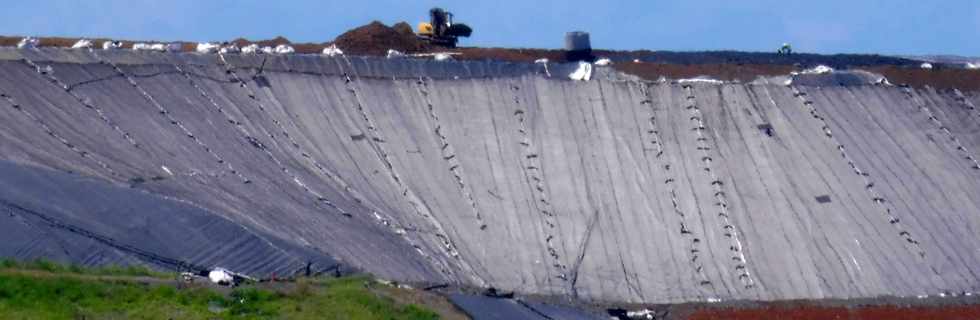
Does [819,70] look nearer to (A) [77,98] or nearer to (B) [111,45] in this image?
(B) [111,45]

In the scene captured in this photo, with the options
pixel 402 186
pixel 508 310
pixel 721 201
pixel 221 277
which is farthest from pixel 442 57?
pixel 221 277

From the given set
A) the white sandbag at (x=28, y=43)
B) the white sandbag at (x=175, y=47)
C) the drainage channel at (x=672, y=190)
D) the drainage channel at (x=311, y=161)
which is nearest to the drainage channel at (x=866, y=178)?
the drainage channel at (x=672, y=190)

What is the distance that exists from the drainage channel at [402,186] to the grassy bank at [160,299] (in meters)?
5.97

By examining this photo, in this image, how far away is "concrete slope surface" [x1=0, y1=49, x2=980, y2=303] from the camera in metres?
38.4

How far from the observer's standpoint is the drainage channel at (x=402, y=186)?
3844 cm

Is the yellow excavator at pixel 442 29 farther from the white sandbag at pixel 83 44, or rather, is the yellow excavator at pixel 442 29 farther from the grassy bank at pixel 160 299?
the grassy bank at pixel 160 299

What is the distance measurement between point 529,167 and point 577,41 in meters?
12.3

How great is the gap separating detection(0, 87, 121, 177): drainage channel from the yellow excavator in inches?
840

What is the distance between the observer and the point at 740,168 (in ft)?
151

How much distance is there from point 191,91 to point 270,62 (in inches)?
127

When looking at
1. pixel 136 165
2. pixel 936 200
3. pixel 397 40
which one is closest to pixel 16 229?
pixel 136 165

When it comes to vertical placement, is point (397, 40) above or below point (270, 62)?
above

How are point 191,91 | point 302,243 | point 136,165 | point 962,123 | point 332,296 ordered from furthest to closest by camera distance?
point 962,123 < point 191,91 < point 136,165 < point 302,243 < point 332,296

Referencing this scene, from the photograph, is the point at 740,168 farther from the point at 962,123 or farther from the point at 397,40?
the point at 397,40
